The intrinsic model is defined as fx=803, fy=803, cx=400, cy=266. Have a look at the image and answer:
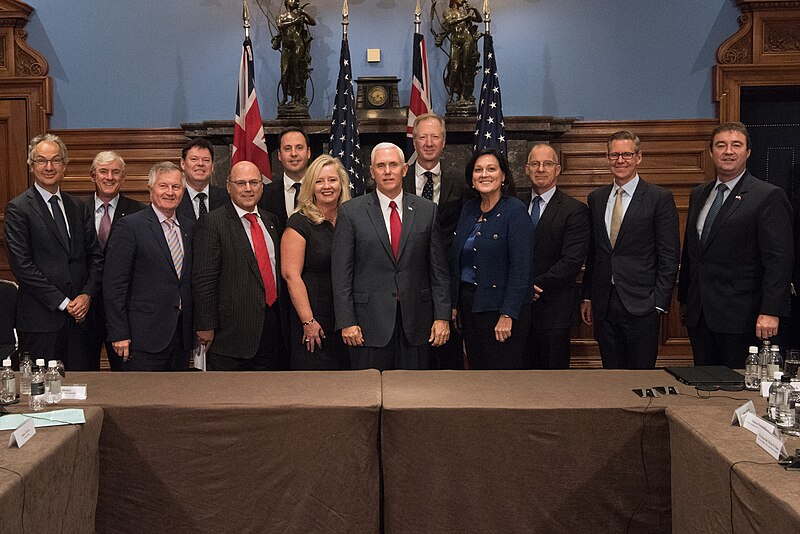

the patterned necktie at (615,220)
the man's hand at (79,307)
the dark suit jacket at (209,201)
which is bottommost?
the man's hand at (79,307)

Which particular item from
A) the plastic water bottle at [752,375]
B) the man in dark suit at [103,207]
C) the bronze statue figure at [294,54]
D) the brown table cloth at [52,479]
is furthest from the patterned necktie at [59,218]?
the plastic water bottle at [752,375]

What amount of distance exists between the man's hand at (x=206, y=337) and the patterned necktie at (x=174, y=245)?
0.91ft

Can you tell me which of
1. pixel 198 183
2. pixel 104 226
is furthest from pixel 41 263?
pixel 198 183

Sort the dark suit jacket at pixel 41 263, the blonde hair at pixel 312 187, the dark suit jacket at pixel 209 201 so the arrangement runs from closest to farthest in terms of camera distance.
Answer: the blonde hair at pixel 312 187
the dark suit jacket at pixel 41 263
the dark suit jacket at pixel 209 201

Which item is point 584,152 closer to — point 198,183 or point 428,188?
point 428,188

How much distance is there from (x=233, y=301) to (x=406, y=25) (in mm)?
3169

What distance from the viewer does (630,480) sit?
231 cm

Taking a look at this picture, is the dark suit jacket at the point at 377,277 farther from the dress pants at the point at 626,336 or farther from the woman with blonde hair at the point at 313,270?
the dress pants at the point at 626,336

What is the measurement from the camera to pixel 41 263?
3.78 m

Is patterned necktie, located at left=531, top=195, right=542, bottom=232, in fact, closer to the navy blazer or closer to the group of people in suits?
the group of people in suits

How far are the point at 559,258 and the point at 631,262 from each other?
13.2 inches

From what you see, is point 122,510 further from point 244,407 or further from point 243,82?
point 243,82

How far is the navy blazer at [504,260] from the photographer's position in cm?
337

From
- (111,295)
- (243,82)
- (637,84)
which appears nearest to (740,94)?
(637,84)
